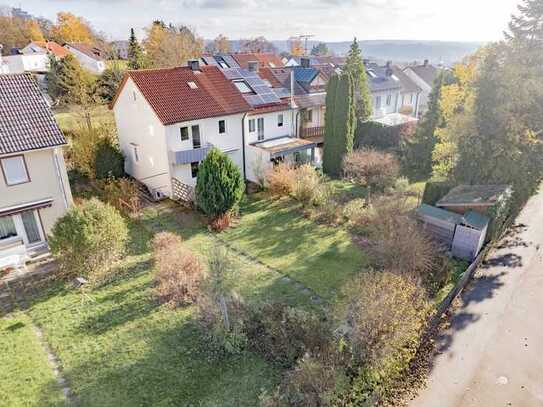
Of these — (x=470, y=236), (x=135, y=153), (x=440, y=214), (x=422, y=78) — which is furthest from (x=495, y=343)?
(x=422, y=78)

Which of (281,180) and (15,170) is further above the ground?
(15,170)

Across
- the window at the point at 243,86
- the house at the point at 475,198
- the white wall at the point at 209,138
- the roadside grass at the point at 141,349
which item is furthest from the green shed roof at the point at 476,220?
the window at the point at 243,86

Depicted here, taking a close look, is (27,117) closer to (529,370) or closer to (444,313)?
(444,313)

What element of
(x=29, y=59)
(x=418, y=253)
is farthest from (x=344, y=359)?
(x=29, y=59)

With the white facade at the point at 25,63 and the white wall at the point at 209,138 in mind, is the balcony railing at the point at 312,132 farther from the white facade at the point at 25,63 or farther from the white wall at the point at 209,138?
the white facade at the point at 25,63

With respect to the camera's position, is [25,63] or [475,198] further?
[25,63]

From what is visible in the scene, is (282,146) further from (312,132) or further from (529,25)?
(529,25)

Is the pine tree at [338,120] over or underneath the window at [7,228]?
over
